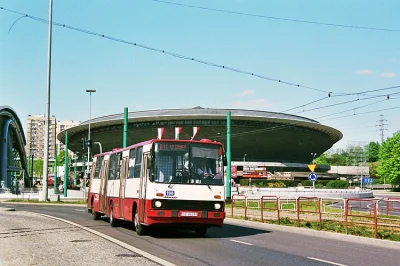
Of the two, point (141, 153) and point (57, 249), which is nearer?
point (57, 249)

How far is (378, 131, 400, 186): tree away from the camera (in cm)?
10369

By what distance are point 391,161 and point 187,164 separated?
96.1 metres

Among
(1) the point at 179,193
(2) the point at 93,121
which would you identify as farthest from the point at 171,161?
(2) the point at 93,121

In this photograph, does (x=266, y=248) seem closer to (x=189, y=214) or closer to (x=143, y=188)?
(x=189, y=214)

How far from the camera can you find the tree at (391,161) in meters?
104

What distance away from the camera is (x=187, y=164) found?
1617cm

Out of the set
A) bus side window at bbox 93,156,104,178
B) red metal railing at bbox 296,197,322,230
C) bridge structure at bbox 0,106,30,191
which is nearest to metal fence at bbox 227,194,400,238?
red metal railing at bbox 296,197,322,230

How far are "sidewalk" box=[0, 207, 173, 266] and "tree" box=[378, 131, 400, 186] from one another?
95085 mm

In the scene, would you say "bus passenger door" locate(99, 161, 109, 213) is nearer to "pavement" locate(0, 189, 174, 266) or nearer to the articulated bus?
"pavement" locate(0, 189, 174, 266)

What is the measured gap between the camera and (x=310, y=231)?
1927 centimetres

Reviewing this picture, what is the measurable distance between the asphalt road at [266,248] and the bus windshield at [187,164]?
5.88ft

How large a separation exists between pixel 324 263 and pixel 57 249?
6.21m

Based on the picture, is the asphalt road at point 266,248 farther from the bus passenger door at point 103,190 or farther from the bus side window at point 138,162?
the bus passenger door at point 103,190

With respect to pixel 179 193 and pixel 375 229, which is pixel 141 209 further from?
pixel 375 229
